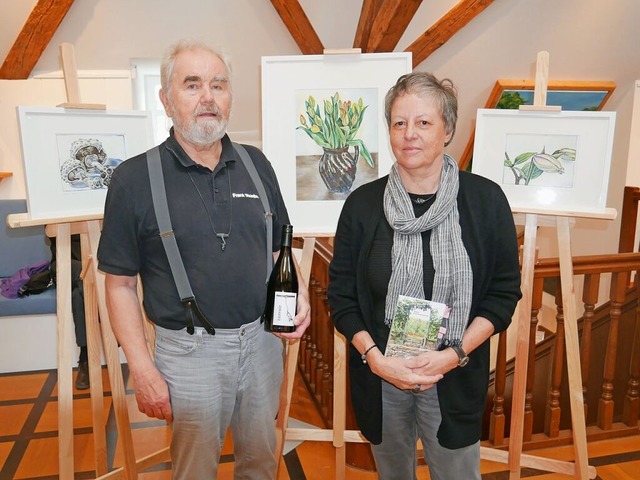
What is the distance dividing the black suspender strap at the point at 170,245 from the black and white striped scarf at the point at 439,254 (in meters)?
0.53

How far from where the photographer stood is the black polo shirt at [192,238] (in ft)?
4.55

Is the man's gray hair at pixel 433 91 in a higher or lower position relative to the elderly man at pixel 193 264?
higher

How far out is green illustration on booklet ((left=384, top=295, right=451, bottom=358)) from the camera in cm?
140

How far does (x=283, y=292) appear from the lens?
1.56 m

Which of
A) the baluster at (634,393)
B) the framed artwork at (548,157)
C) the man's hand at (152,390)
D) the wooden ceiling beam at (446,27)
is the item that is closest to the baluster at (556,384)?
the baluster at (634,393)

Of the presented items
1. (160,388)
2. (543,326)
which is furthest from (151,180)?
(543,326)

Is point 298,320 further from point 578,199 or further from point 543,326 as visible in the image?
point 543,326

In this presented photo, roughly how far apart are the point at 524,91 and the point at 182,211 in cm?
411

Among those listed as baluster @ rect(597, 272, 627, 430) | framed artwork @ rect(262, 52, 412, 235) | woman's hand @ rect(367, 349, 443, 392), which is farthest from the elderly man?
baluster @ rect(597, 272, 627, 430)

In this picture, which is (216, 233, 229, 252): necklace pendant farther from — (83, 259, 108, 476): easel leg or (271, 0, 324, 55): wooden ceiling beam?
(271, 0, 324, 55): wooden ceiling beam

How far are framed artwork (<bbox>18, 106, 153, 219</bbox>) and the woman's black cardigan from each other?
3.19 feet

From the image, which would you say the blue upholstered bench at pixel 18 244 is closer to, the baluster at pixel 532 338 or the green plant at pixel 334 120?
the green plant at pixel 334 120

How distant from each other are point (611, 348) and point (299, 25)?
9.66 feet

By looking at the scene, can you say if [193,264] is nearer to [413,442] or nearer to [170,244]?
[170,244]
